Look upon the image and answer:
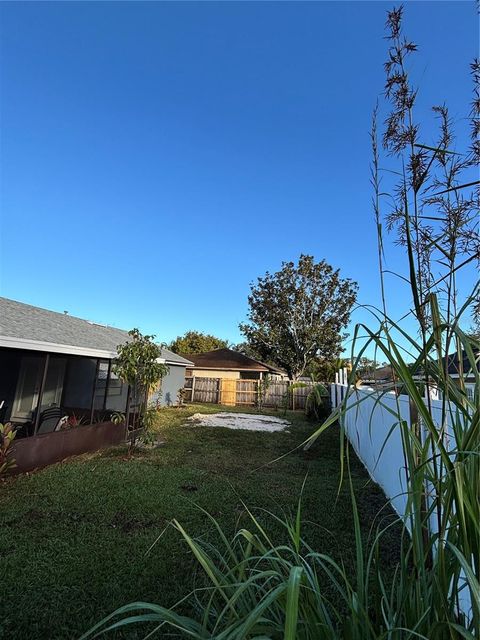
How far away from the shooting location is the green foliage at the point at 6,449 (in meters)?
5.24

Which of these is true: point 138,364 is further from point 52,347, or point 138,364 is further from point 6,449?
point 6,449

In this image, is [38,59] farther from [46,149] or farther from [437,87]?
[437,87]

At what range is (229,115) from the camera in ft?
32.3

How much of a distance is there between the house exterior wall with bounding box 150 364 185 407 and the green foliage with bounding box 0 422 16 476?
343 inches

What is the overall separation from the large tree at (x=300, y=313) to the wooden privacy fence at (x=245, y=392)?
9004 mm

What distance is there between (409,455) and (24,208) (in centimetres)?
1226

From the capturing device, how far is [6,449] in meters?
5.38

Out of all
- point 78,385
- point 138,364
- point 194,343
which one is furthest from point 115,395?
point 194,343

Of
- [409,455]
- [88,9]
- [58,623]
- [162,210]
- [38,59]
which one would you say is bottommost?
[58,623]

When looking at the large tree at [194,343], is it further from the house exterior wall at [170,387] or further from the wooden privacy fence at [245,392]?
the house exterior wall at [170,387]

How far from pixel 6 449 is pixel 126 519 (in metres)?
2.63

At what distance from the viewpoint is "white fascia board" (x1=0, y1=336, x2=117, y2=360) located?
18.9 ft

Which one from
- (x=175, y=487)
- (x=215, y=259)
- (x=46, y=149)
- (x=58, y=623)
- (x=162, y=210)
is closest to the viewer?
(x=58, y=623)

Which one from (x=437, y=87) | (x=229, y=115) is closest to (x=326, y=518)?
(x=437, y=87)
